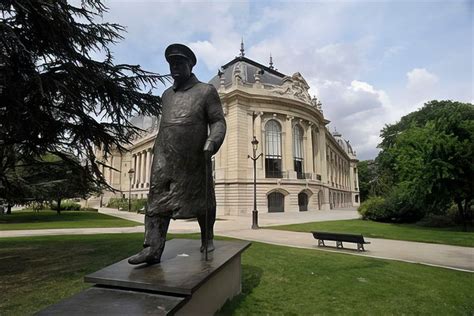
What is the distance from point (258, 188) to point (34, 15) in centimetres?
3012

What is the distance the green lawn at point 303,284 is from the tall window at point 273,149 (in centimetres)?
2854

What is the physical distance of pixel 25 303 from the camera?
460cm

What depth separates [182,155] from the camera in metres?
4.18

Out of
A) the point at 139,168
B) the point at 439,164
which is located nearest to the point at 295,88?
the point at 439,164

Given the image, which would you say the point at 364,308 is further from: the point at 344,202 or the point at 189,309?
the point at 344,202

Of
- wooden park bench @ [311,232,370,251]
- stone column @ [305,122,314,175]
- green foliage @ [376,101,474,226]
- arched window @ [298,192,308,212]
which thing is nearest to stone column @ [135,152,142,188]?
stone column @ [305,122,314,175]

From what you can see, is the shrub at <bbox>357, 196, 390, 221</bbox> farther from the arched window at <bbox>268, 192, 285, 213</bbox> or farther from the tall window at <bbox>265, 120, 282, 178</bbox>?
the tall window at <bbox>265, 120, 282, 178</bbox>

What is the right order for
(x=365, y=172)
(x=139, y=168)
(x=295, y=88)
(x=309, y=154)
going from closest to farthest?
(x=295, y=88) → (x=309, y=154) → (x=139, y=168) → (x=365, y=172)

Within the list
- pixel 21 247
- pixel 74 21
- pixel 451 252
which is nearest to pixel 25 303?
pixel 74 21

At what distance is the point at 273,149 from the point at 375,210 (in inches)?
627

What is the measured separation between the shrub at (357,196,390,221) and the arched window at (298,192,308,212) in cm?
1296

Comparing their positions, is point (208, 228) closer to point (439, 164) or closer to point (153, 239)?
point (153, 239)

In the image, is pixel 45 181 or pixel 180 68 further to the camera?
pixel 45 181

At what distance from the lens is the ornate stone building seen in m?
34.5
